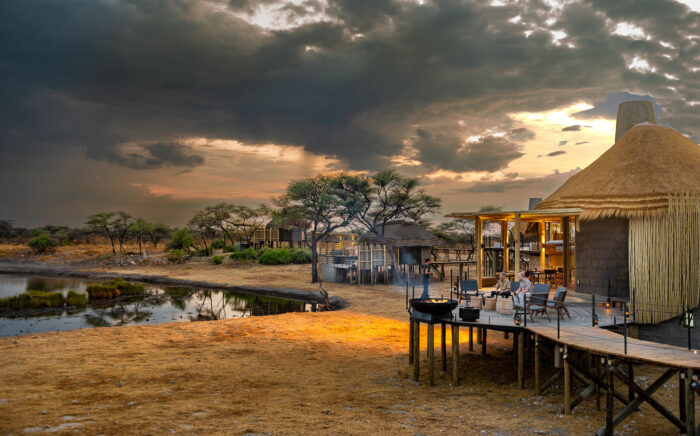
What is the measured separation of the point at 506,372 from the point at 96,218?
57816 mm

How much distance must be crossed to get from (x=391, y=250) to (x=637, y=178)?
55.9 feet

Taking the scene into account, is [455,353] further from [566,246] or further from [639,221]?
[566,246]

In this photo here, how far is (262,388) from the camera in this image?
31.6 feet

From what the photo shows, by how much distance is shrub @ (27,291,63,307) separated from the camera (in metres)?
23.5

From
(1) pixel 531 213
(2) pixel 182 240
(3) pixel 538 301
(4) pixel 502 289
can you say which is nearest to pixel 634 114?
(1) pixel 531 213

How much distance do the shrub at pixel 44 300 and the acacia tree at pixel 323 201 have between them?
15.0m

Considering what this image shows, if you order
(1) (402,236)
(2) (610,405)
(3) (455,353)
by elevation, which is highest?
(1) (402,236)

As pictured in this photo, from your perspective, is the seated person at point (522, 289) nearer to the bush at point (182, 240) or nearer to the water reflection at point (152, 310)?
the water reflection at point (152, 310)

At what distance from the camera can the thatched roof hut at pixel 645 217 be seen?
39.4 ft

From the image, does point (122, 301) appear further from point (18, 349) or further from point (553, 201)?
point (553, 201)

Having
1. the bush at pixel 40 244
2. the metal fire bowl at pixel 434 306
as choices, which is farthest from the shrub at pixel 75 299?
the bush at pixel 40 244

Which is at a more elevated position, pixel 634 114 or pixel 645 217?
pixel 634 114

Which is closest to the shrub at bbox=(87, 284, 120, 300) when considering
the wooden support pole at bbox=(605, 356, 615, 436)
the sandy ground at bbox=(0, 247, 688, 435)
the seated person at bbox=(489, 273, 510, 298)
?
the sandy ground at bbox=(0, 247, 688, 435)

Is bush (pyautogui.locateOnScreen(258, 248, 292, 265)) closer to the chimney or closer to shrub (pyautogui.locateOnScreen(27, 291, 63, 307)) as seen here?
shrub (pyautogui.locateOnScreen(27, 291, 63, 307))
